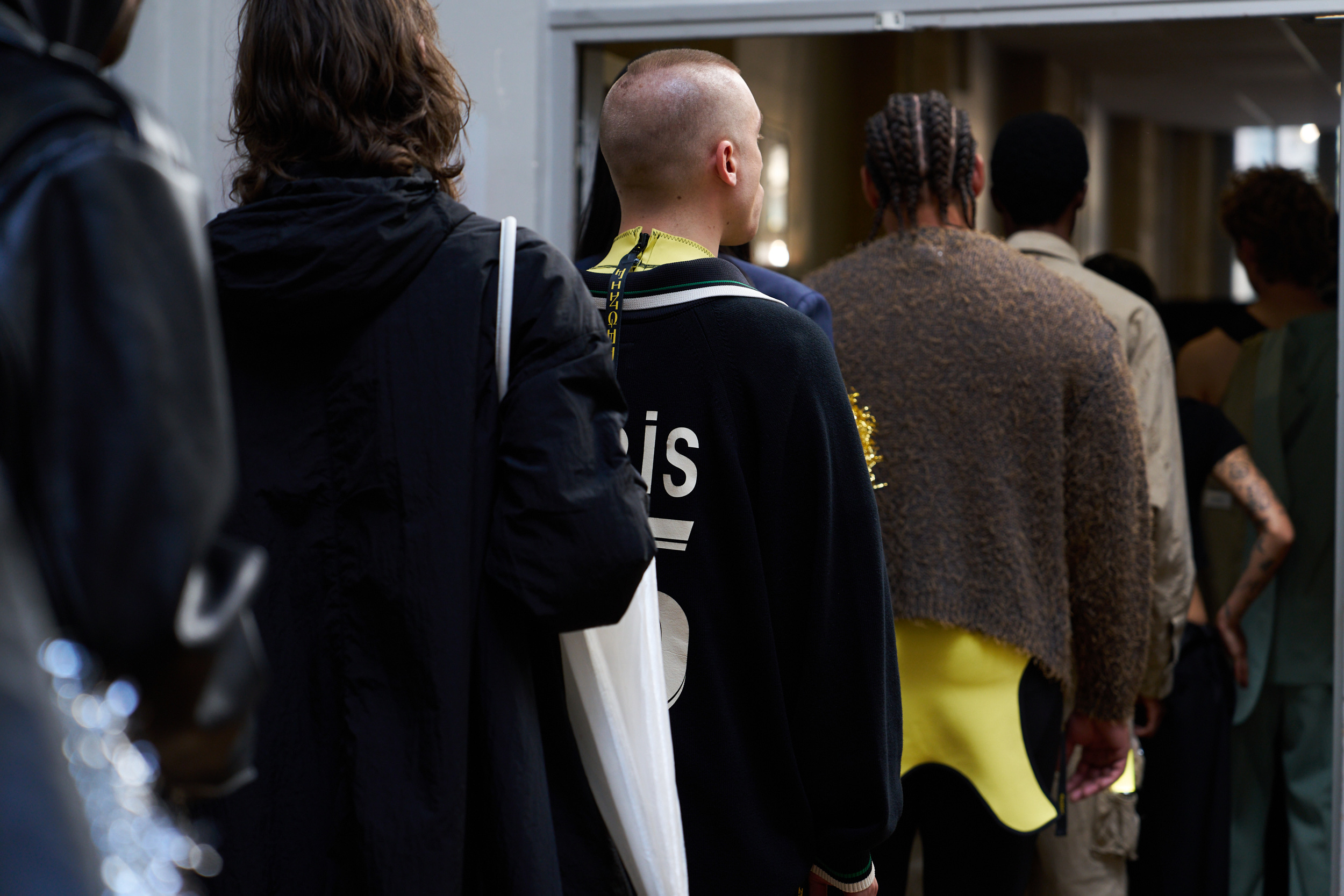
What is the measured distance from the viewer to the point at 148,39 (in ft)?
11.3

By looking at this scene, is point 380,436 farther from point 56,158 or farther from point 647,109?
point 647,109

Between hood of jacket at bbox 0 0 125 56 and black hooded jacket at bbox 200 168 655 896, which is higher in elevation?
hood of jacket at bbox 0 0 125 56

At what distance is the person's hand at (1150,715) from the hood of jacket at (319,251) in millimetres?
2373

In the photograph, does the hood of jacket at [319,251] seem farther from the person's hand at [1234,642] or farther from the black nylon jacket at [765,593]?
the person's hand at [1234,642]

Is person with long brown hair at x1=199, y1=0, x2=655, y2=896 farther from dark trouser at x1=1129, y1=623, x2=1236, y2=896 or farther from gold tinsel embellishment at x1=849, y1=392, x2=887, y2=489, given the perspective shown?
dark trouser at x1=1129, y1=623, x2=1236, y2=896

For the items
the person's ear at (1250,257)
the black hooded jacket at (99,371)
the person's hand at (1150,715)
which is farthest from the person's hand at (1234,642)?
the black hooded jacket at (99,371)

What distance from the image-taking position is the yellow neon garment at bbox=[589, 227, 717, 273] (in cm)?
184

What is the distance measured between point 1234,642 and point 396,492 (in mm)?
2972

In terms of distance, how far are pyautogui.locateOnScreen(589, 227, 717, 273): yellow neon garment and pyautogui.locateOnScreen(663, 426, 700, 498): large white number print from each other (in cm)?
24

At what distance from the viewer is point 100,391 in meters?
0.76

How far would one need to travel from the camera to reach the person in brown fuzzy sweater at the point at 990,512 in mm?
2320

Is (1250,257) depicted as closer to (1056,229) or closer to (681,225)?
(1056,229)

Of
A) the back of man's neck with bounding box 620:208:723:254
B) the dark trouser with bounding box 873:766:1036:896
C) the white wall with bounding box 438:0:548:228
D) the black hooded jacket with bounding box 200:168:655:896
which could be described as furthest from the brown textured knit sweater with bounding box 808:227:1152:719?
the white wall with bounding box 438:0:548:228

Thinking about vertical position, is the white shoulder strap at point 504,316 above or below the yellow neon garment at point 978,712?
above
